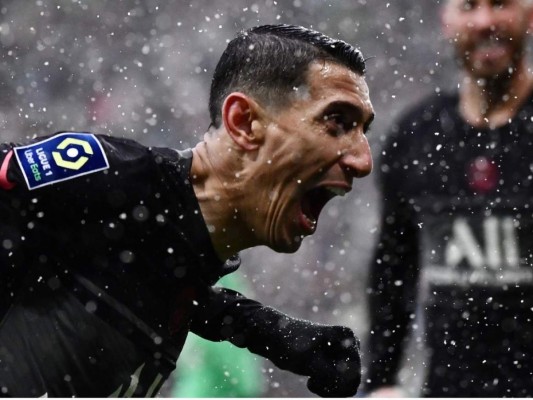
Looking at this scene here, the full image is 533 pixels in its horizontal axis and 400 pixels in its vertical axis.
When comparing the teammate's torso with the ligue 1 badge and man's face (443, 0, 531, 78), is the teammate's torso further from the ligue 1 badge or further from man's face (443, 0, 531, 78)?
man's face (443, 0, 531, 78)

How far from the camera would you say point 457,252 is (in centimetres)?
305

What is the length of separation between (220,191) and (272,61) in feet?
0.86

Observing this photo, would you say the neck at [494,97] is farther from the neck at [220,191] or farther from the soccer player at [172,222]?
the neck at [220,191]

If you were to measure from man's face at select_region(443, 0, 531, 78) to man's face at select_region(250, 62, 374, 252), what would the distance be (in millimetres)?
1060

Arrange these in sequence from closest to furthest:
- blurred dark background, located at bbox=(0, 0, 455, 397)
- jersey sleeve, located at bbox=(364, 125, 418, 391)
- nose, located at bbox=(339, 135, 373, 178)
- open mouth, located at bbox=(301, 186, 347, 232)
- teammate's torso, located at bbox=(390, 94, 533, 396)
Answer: nose, located at bbox=(339, 135, 373, 178) → open mouth, located at bbox=(301, 186, 347, 232) → jersey sleeve, located at bbox=(364, 125, 418, 391) → teammate's torso, located at bbox=(390, 94, 533, 396) → blurred dark background, located at bbox=(0, 0, 455, 397)

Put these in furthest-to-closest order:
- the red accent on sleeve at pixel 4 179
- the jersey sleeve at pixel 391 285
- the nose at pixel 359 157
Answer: the jersey sleeve at pixel 391 285 < the nose at pixel 359 157 < the red accent on sleeve at pixel 4 179

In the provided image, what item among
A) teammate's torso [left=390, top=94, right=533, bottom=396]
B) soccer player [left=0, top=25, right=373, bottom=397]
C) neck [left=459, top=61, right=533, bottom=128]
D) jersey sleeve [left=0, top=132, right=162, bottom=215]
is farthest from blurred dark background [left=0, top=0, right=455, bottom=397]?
jersey sleeve [left=0, top=132, right=162, bottom=215]

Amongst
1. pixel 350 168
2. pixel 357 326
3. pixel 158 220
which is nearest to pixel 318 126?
pixel 350 168

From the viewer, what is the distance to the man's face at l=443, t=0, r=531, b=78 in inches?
115

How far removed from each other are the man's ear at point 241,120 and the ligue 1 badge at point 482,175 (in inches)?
45.2

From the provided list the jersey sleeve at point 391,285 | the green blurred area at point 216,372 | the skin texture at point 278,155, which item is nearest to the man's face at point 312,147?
the skin texture at point 278,155

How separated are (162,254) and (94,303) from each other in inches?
5.6

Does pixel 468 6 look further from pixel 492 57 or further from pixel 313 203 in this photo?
pixel 313 203

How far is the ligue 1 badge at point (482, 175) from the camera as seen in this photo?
2.93 metres
